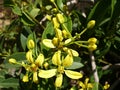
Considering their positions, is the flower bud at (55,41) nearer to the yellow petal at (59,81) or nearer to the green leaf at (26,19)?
the yellow petal at (59,81)

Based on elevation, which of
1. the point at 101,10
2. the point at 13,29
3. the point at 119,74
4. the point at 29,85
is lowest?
the point at 119,74

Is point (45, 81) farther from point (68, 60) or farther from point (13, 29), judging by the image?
point (13, 29)

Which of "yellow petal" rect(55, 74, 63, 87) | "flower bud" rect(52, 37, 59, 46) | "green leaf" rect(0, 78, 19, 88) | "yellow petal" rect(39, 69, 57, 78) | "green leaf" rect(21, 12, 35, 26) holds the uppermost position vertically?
"green leaf" rect(21, 12, 35, 26)

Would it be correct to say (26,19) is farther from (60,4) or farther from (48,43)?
(48,43)

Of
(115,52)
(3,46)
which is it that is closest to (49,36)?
(115,52)

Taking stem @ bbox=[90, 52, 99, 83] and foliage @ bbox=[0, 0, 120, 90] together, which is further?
stem @ bbox=[90, 52, 99, 83]

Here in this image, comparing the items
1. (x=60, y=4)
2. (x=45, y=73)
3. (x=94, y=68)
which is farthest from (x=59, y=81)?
(x=60, y=4)

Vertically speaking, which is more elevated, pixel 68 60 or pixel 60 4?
pixel 60 4

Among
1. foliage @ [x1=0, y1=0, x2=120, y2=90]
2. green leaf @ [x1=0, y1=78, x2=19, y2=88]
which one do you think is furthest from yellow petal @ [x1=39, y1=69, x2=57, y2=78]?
green leaf @ [x1=0, y1=78, x2=19, y2=88]

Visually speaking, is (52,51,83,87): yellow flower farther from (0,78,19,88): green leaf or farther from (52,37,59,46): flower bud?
(0,78,19,88): green leaf
